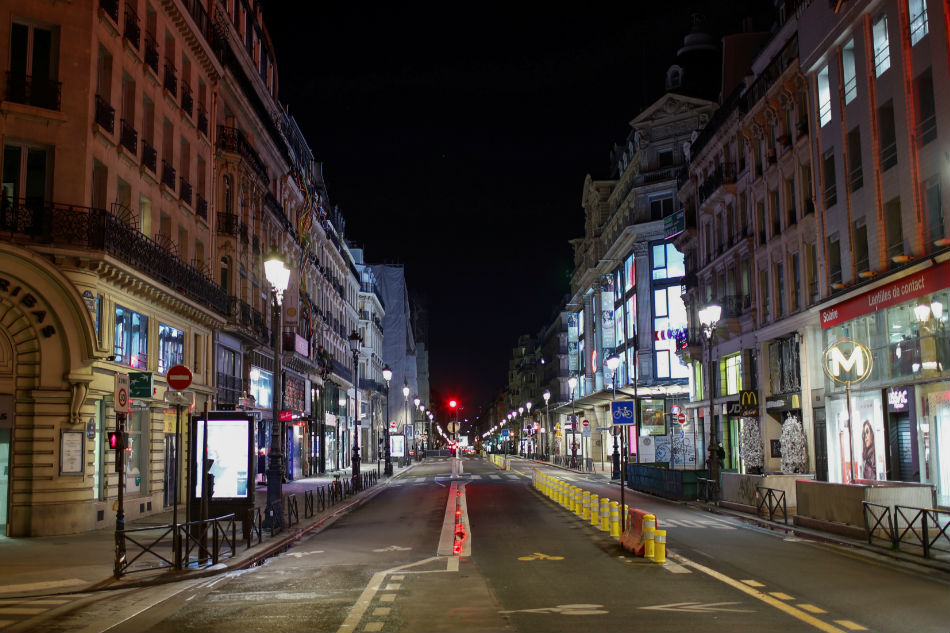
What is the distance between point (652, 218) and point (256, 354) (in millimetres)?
38626

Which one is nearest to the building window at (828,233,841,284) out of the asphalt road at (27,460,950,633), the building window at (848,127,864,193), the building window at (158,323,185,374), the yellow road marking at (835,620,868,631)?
the building window at (848,127,864,193)

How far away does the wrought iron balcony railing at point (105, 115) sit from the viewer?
23.9 m

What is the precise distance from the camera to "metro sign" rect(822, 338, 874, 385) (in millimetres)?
21281

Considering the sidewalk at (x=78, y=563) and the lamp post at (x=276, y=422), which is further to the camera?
the lamp post at (x=276, y=422)

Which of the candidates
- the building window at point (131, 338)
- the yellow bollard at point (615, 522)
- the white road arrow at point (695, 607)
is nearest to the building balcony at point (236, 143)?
the building window at point (131, 338)

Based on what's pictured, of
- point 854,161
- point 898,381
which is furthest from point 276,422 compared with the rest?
point 854,161

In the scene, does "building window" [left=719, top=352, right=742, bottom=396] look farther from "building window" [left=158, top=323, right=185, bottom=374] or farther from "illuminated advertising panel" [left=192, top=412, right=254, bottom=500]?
"illuminated advertising panel" [left=192, top=412, right=254, bottom=500]

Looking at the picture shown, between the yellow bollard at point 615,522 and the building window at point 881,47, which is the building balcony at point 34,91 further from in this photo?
the building window at point 881,47

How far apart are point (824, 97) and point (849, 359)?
51.8 ft

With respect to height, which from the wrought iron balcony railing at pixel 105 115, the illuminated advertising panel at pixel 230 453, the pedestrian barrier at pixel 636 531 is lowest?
the pedestrian barrier at pixel 636 531

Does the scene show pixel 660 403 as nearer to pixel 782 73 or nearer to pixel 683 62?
pixel 683 62

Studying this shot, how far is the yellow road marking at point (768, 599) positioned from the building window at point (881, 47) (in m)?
19.7

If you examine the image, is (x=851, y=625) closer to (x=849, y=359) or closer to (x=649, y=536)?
(x=649, y=536)

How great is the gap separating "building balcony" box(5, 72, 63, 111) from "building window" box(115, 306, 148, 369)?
5674mm
